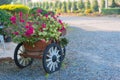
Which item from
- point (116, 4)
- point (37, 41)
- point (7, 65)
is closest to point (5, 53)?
point (7, 65)

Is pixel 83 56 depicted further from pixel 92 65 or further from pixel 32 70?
pixel 32 70

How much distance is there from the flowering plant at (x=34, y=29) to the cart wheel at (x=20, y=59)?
348 mm

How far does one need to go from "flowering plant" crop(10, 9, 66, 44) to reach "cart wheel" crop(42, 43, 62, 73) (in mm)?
178

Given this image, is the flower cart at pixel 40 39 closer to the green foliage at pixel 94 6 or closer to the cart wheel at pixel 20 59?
the cart wheel at pixel 20 59

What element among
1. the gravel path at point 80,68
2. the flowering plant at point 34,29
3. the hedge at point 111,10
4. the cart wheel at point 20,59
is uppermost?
the flowering plant at point 34,29

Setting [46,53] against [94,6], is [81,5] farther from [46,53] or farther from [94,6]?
[46,53]

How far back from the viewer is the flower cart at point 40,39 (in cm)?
482

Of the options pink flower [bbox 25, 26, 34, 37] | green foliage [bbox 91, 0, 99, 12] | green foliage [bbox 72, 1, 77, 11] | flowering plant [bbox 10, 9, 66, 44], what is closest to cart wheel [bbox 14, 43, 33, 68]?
flowering plant [bbox 10, 9, 66, 44]

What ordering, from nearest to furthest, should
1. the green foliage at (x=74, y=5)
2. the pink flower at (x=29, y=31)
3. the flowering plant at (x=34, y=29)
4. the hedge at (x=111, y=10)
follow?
the pink flower at (x=29, y=31)
the flowering plant at (x=34, y=29)
the hedge at (x=111, y=10)
the green foliage at (x=74, y=5)

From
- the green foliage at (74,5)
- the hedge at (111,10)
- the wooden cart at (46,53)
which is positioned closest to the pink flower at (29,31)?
the wooden cart at (46,53)

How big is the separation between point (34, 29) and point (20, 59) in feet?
2.90

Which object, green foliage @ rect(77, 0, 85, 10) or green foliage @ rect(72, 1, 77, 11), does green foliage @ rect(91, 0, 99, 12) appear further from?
green foliage @ rect(72, 1, 77, 11)

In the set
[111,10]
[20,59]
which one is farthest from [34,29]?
[111,10]

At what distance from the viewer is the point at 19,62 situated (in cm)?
535
